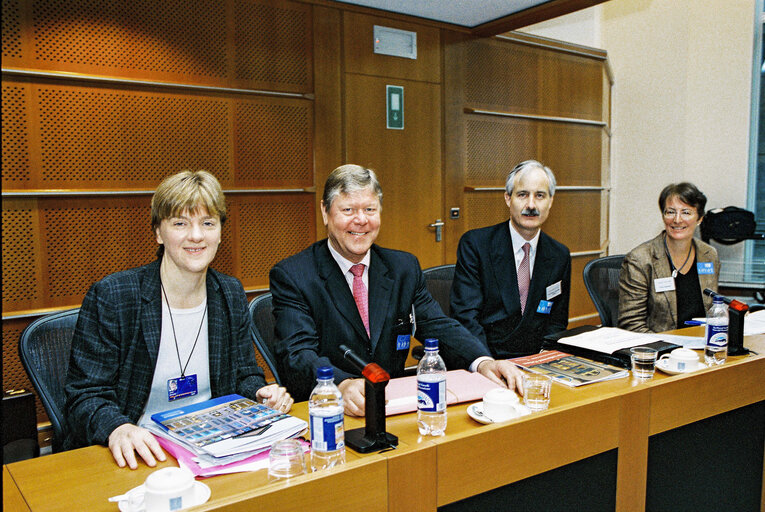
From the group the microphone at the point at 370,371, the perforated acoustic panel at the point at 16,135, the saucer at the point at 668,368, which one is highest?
the perforated acoustic panel at the point at 16,135

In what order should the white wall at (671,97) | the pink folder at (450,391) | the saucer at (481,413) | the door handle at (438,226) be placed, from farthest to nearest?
the white wall at (671,97)
the door handle at (438,226)
the pink folder at (450,391)
the saucer at (481,413)

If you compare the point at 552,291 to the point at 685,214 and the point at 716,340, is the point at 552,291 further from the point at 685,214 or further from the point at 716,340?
the point at 685,214

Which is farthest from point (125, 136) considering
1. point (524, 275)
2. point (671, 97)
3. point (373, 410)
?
point (671, 97)

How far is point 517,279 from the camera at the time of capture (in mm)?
2758

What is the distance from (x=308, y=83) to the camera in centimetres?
418

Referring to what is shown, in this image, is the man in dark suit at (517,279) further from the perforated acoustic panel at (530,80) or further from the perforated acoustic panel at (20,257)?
the perforated acoustic panel at (530,80)

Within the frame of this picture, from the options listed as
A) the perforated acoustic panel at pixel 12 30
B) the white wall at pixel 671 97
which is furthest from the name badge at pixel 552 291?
the white wall at pixel 671 97

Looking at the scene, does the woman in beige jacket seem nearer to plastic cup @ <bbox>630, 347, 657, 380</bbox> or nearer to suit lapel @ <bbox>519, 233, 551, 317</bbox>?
suit lapel @ <bbox>519, 233, 551, 317</bbox>

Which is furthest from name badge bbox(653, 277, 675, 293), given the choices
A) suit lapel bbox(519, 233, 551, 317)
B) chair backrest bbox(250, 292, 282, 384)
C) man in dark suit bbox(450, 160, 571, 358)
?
chair backrest bbox(250, 292, 282, 384)

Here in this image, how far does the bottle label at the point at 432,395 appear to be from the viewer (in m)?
1.45

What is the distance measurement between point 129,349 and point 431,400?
3.22 ft

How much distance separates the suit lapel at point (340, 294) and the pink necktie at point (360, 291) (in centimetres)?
6

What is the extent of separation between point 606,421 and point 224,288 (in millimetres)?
1270

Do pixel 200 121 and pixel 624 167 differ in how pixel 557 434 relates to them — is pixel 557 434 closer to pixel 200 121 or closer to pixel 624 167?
pixel 200 121
